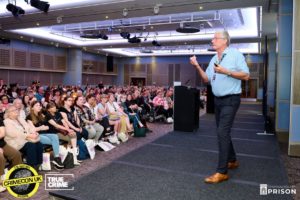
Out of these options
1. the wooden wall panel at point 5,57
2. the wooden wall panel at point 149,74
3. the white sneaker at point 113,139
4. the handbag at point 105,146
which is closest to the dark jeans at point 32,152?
the handbag at point 105,146

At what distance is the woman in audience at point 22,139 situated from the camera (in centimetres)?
339

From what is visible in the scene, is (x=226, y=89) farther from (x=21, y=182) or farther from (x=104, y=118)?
(x=104, y=118)

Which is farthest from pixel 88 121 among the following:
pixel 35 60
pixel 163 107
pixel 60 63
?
pixel 60 63

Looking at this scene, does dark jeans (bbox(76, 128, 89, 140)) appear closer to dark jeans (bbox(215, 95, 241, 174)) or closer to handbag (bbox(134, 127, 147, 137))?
handbag (bbox(134, 127, 147, 137))

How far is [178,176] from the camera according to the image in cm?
311

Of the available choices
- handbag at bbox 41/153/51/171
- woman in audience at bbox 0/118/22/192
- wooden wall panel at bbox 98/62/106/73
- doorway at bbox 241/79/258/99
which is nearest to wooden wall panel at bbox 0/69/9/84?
wooden wall panel at bbox 98/62/106/73

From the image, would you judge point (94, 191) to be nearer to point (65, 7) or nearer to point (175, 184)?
point (175, 184)

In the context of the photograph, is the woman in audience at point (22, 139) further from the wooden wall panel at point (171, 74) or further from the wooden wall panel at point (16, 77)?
the wooden wall panel at point (171, 74)

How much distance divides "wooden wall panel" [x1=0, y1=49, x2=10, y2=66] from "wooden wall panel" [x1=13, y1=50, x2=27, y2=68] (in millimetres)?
419

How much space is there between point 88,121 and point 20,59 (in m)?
11.6

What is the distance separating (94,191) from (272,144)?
12.5ft

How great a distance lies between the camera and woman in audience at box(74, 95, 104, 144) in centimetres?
479

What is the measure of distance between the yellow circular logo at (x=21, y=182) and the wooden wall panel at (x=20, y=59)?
12841 millimetres

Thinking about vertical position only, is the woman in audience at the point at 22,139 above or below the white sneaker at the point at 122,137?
above
